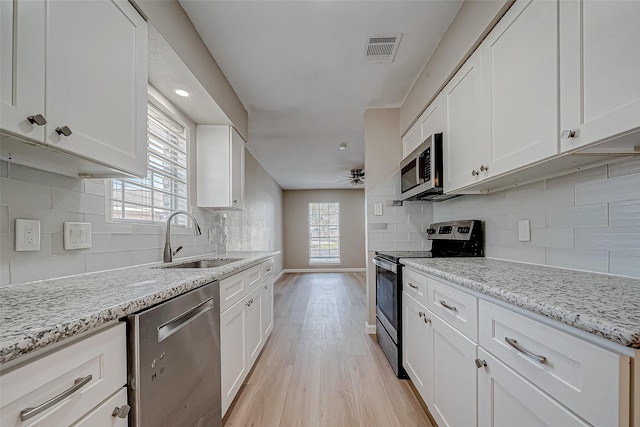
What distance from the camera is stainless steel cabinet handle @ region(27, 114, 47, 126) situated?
79 cm

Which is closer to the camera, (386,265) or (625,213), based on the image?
(625,213)

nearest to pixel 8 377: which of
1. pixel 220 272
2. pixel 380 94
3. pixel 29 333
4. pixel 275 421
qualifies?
pixel 29 333

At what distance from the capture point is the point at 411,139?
9.02 ft

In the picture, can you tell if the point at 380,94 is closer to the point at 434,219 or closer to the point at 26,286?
the point at 434,219

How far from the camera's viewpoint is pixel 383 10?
1.70 metres

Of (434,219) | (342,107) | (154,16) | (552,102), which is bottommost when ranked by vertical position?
(434,219)

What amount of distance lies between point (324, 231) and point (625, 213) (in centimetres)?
729

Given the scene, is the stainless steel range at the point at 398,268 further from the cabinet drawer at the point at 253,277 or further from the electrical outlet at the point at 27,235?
the electrical outlet at the point at 27,235

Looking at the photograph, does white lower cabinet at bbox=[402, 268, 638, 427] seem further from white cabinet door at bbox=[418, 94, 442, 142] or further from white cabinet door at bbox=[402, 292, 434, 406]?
white cabinet door at bbox=[418, 94, 442, 142]

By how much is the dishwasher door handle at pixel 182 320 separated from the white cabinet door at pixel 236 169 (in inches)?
53.7

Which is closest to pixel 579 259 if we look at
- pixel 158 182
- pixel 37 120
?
pixel 37 120

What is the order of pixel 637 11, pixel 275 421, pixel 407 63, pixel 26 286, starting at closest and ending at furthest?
pixel 637 11 → pixel 26 286 → pixel 275 421 → pixel 407 63

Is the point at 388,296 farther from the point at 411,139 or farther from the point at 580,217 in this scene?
the point at 411,139

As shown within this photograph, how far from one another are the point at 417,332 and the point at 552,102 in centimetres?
140
